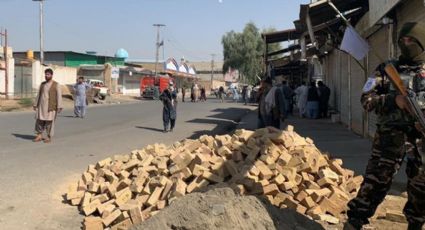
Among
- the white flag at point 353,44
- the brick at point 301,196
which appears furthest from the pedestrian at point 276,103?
the brick at point 301,196

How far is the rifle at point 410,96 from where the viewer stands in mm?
3699

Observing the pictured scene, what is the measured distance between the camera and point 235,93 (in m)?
49.2

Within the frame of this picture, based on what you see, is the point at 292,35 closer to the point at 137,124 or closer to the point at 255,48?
the point at 137,124

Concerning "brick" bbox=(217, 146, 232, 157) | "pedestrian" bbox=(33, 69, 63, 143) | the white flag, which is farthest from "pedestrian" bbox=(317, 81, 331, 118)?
"brick" bbox=(217, 146, 232, 157)

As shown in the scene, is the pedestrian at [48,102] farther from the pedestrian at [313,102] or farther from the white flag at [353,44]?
the pedestrian at [313,102]

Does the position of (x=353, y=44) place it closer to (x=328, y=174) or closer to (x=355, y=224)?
(x=328, y=174)

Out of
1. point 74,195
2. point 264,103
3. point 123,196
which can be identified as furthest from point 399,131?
point 264,103

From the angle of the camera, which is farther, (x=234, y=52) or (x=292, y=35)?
(x=234, y=52)

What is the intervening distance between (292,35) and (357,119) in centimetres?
787

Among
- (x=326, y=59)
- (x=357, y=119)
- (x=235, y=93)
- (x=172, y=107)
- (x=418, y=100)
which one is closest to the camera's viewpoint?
(x=418, y=100)

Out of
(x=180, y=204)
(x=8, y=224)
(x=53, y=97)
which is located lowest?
(x=8, y=224)

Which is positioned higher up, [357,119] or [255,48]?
[255,48]

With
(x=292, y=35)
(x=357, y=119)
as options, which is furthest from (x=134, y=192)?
(x=292, y=35)

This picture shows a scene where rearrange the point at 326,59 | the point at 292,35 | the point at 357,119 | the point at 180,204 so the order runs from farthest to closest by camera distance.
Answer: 1. the point at 326,59
2. the point at 292,35
3. the point at 357,119
4. the point at 180,204
